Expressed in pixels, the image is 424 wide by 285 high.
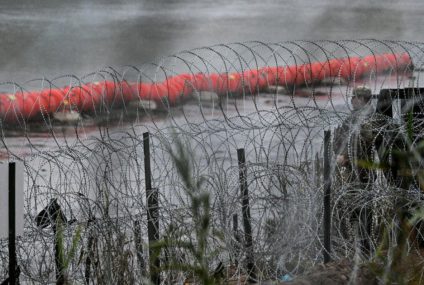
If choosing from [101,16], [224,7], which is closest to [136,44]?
[101,16]

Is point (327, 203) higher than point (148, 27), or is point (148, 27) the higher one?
point (148, 27)

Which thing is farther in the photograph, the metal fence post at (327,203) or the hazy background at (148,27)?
the hazy background at (148,27)

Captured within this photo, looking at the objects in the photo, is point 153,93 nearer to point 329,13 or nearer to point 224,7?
point 224,7

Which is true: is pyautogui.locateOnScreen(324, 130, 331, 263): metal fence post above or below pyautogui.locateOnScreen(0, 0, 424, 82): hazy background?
below

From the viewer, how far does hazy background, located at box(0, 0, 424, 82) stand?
26.5 ft

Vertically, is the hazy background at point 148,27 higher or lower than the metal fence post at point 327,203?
higher

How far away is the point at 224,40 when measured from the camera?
27.0 ft

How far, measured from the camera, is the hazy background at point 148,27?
8.09 metres

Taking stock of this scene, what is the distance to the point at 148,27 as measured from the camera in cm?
818

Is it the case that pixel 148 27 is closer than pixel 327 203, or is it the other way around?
pixel 327 203

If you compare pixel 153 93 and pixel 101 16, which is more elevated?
pixel 101 16

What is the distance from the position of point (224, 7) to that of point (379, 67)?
1690 millimetres

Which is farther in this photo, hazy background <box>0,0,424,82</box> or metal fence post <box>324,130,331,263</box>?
hazy background <box>0,0,424,82</box>

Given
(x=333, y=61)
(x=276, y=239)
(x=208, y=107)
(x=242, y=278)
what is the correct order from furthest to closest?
(x=333, y=61) → (x=208, y=107) → (x=242, y=278) → (x=276, y=239)
